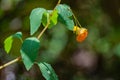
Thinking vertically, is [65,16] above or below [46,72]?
above

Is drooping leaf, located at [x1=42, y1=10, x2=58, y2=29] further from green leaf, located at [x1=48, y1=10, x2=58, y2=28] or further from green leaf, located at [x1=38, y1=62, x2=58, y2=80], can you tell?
green leaf, located at [x1=38, y1=62, x2=58, y2=80]

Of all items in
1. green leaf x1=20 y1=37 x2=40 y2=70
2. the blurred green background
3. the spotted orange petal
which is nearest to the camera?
green leaf x1=20 y1=37 x2=40 y2=70

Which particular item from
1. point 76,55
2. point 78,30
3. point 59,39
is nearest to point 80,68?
point 76,55

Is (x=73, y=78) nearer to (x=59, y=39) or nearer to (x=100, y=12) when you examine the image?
(x=59, y=39)

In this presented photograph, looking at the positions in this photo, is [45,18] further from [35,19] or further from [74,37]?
[74,37]

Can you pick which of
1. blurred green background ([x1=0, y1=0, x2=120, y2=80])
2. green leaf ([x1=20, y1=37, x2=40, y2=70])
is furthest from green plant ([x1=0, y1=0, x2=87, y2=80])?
blurred green background ([x1=0, y1=0, x2=120, y2=80])

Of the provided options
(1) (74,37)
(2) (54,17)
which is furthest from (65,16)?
(1) (74,37)
